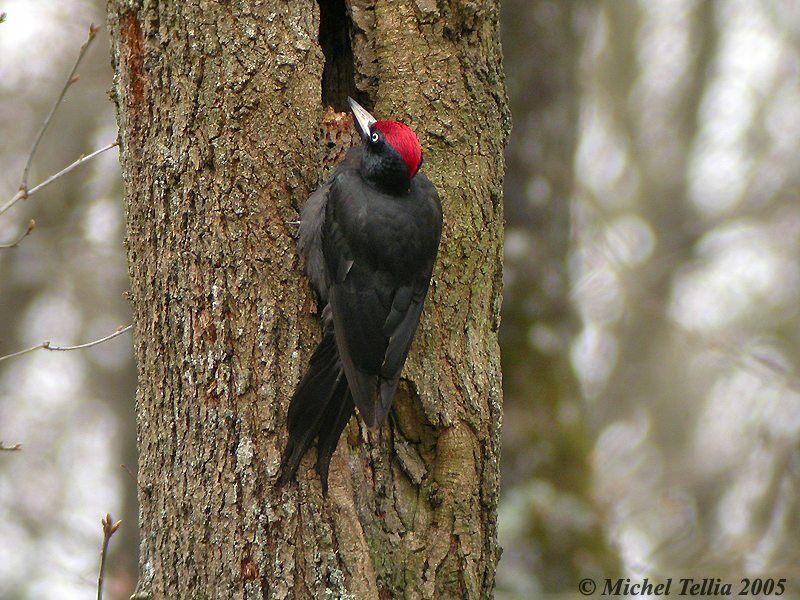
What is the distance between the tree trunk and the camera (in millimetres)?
2410

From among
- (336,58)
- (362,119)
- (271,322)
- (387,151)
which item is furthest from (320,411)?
(336,58)

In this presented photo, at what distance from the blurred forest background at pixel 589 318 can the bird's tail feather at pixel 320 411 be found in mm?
2137

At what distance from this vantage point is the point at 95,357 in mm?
7723

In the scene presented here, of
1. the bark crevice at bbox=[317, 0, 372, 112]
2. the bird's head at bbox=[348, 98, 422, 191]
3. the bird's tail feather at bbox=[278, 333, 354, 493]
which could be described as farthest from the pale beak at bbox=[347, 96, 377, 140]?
the bird's tail feather at bbox=[278, 333, 354, 493]

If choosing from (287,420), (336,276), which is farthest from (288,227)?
(287,420)

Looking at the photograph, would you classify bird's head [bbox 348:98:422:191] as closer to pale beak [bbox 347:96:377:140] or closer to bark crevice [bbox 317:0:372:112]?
pale beak [bbox 347:96:377:140]

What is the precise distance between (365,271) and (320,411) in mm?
600

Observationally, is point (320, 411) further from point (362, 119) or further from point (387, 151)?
point (362, 119)

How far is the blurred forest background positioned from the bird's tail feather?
7.01 ft

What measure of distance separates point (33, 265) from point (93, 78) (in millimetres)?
1574

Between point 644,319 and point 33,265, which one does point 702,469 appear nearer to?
point 644,319

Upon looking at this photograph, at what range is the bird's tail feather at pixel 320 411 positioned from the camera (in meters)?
2.41

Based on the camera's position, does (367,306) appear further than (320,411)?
Yes

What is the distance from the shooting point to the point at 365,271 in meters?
2.93
